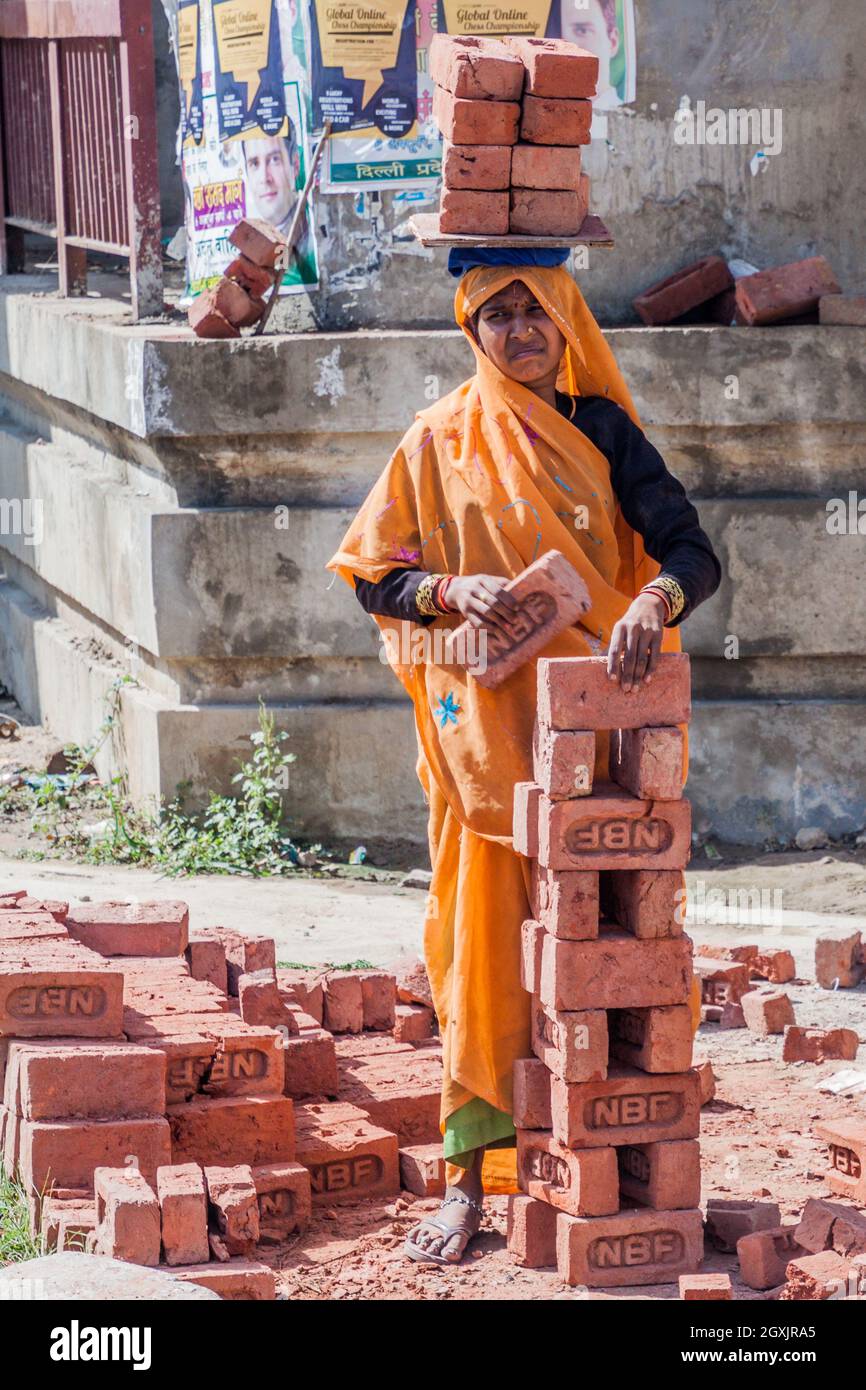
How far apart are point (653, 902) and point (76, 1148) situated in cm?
141

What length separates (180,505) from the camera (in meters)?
7.66

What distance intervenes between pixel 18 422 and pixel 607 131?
13.6 ft

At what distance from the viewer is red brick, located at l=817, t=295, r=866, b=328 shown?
7.31 metres

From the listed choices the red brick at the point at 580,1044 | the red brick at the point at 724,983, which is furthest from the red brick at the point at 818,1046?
the red brick at the point at 580,1044

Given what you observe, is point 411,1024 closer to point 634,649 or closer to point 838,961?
point 838,961

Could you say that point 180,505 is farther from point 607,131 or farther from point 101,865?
point 607,131

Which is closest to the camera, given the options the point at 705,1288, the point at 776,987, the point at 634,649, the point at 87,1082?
the point at 705,1288

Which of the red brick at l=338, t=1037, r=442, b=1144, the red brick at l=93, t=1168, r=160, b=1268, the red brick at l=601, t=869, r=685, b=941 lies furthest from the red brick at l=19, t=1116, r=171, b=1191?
the red brick at l=601, t=869, r=685, b=941

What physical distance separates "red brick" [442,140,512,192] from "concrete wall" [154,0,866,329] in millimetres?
3046

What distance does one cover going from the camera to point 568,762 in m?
3.92

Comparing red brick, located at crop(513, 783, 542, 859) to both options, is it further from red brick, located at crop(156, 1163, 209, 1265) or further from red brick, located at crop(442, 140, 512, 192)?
red brick, located at crop(442, 140, 512, 192)

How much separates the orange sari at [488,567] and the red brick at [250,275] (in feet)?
10.9

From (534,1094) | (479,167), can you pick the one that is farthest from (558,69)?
(534,1094)
